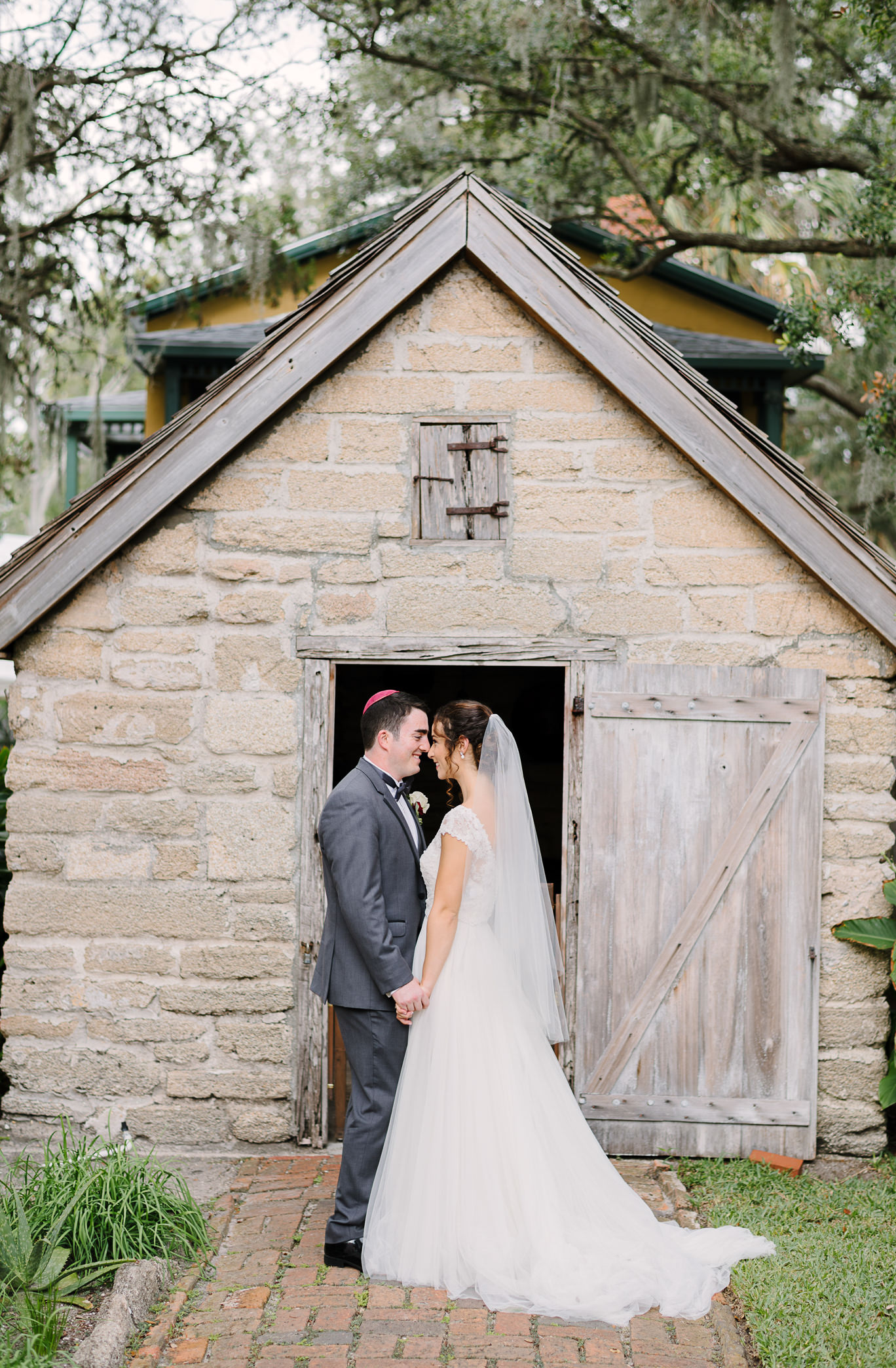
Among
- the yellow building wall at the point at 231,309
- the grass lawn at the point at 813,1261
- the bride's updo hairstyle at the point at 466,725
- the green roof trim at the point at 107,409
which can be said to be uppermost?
the yellow building wall at the point at 231,309

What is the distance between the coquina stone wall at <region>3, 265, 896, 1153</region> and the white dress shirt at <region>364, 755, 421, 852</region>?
3.61ft

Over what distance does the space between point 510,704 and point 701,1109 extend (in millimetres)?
4700

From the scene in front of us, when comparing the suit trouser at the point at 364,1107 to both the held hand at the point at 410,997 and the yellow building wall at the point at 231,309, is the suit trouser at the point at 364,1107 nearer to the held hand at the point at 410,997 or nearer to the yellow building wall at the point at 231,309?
the held hand at the point at 410,997

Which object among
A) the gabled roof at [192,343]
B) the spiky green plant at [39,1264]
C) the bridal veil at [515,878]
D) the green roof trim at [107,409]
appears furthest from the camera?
the green roof trim at [107,409]

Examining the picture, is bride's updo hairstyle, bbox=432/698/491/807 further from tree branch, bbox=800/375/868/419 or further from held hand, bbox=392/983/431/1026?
tree branch, bbox=800/375/868/419

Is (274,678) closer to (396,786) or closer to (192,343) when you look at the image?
(396,786)

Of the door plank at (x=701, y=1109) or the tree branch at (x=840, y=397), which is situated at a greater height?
the tree branch at (x=840, y=397)

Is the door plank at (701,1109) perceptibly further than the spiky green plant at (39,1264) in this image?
Yes

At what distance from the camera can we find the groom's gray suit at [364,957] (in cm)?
421

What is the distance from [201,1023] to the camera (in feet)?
18.1

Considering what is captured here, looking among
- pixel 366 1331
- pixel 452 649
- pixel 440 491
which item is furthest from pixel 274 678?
pixel 366 1331

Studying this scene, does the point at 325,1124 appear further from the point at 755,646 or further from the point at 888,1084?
the point at 755,646

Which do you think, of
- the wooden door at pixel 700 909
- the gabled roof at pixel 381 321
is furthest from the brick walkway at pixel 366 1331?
the gabled roof at pixel 381 321

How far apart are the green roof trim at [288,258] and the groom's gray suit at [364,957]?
→ 23.9ft
